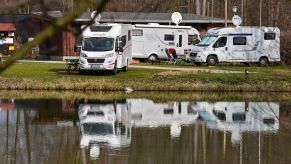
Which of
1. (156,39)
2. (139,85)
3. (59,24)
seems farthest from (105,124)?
(156,39)

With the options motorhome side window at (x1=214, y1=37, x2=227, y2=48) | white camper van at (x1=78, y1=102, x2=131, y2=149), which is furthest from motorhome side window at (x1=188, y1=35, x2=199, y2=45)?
white camper van at (x1=78, y1=102, x2=131, y2=149)

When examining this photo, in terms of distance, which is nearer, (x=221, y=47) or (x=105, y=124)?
(x=105, y=124)

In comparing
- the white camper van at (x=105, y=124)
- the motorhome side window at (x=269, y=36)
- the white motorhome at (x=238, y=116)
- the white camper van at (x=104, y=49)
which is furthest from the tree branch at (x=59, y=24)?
the motorhome side window at (x=269, y=36)

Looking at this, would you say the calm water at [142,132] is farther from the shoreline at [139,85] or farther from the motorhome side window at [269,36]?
the motorhome side window at [269,36]

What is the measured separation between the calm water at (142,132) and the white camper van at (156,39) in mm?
12211

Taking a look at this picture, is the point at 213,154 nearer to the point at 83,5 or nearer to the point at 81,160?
the point at 81,160

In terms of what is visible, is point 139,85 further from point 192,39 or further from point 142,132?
point 192,39

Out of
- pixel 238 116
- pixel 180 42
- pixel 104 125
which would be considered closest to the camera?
pixel 104 125

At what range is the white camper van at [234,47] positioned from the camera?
33906mm

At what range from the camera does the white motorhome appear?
57.3 ft

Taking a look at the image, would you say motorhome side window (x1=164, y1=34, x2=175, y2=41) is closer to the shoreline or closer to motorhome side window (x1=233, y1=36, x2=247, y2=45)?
motorhome side window (x1=233, y1=36, x2=247, y2=45)

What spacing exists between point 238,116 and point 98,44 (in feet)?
34.1

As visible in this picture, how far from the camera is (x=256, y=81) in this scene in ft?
86.7

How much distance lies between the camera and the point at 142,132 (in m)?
16.7
